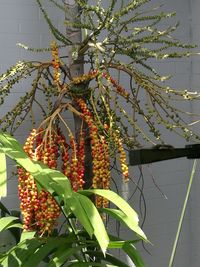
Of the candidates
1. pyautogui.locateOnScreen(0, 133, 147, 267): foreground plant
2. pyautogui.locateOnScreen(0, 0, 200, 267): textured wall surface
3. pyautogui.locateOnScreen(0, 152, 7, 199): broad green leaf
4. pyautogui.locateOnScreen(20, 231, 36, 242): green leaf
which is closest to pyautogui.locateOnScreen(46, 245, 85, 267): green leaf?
pyautogui.locateOnScreen(0, 133, 147, 267): foreground plant

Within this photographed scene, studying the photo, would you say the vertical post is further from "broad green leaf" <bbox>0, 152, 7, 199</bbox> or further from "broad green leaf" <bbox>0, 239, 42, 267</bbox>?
"broad green leaf" <bbox>0, 152, 7, 199</bbox>

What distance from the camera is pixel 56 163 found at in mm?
1598

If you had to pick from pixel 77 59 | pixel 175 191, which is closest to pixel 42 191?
pixel 77 59

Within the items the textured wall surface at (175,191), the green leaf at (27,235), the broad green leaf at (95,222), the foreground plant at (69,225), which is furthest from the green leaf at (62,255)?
the textured wall surface at (175,191)

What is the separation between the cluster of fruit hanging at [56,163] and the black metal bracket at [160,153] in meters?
0.35

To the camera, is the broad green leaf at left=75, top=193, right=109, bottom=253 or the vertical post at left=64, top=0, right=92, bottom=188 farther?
the vertical post at left=64, top=0, right=92, bottom=188

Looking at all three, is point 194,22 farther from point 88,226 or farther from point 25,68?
point 88,226

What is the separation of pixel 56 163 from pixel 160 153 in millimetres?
504

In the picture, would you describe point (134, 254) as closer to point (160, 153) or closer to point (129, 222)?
point (129, 222)

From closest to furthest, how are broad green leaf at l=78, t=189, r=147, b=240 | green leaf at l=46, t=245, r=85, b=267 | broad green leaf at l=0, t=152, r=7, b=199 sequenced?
broad green leaf at l=0, t=152, r=7, b=199
broad green leaf at l=78, t=189, r=147, b=240
green leaf at l=46, t=245, r=85, b=267

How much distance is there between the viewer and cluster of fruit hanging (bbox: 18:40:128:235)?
143cm

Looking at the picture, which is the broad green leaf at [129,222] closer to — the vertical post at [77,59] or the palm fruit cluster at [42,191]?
the palm fruit cluster at [42,191]

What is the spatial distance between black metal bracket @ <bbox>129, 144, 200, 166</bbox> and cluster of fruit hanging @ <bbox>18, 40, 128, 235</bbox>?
0.35m

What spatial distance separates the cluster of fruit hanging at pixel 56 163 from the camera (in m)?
1.43
